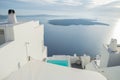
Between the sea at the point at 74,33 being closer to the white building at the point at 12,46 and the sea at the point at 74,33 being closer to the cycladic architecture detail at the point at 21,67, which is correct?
the white building at the point at 12,46

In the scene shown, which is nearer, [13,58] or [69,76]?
[69,76]

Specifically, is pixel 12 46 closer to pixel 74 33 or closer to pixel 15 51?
pixel 15 51

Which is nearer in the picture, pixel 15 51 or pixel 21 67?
pixel 21 67

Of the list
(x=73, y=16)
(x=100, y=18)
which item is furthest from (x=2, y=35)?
(x=100, y=18)

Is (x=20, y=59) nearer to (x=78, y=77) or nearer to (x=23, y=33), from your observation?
(x=23, y=33)

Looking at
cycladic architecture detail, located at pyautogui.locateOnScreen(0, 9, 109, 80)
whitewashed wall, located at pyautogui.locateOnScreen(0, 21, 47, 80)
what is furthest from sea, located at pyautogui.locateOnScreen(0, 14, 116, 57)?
cycladic architecture detail, located at pyautogui.locateOnScreen(0, 9, 109, 80)

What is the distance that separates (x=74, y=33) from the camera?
44406mm

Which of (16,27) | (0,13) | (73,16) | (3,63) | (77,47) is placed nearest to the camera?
(3,63)

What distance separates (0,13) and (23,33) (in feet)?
25.4

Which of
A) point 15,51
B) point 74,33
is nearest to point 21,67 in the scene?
point 15,51

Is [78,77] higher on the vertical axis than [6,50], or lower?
lower

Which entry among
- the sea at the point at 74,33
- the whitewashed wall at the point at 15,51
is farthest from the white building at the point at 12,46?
the sea at the point at 74,33

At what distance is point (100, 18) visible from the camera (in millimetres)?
61594

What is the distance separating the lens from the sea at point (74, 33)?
29.4 m
